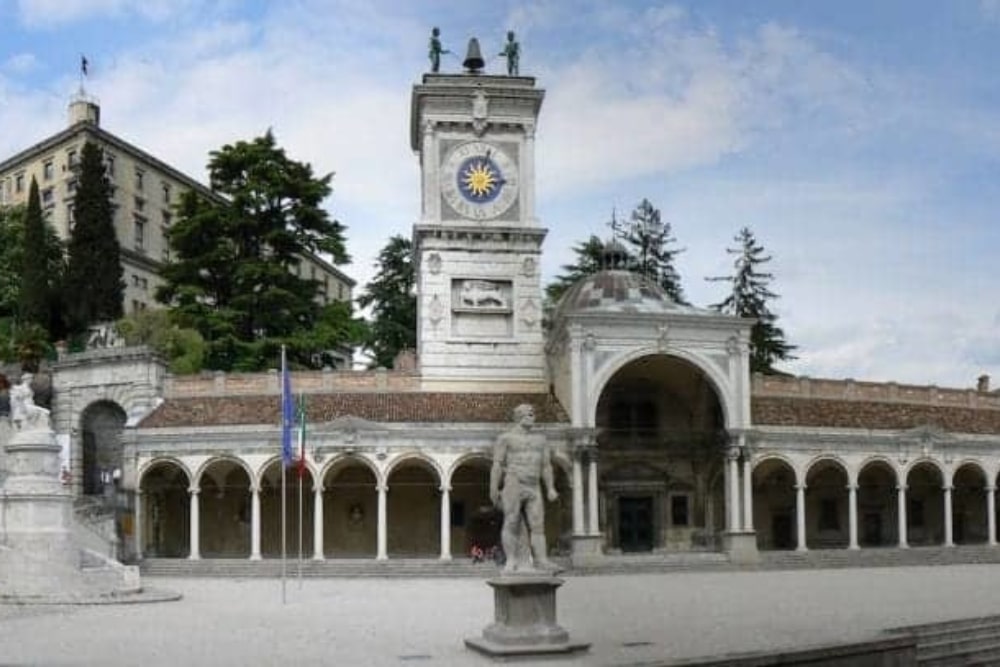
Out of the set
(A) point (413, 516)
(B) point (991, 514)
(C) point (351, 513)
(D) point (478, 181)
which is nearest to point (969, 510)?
(B) point (991, 514)

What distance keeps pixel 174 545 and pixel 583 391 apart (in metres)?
15.2

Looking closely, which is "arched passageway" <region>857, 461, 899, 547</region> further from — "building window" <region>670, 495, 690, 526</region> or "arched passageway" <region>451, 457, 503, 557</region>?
"arched passageway" <region>451, 457, 503, 557</region>

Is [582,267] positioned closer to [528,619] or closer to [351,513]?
[351,513]

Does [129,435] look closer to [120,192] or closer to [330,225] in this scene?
[330,225]

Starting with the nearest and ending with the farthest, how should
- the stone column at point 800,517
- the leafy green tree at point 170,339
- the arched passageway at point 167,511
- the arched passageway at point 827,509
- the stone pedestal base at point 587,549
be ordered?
the stone pedestal base at point 587,549 < the stone column at point 800,517 < the arched passageway at point 167,511 < the arched passageway at point 827,509 < the leafy green tree at point 170,339

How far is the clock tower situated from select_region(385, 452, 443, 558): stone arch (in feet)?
11.7

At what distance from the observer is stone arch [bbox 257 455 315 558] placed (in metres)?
45.3

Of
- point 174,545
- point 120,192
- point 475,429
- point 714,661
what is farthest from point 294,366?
point 714,661

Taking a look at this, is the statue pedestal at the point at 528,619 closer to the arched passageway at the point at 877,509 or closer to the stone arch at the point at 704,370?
the stone arch at the point at 704,370

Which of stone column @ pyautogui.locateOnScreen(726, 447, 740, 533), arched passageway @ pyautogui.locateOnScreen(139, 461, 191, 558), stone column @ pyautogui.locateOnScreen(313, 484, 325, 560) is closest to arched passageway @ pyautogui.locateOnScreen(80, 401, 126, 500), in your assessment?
arched passageway @ pyautogui.locateOnScreen(139, 461, 191, 558)

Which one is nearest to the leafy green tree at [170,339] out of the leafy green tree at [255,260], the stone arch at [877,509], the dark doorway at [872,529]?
the leafy green tree at [255,260]

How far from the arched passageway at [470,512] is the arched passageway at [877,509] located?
14.3m

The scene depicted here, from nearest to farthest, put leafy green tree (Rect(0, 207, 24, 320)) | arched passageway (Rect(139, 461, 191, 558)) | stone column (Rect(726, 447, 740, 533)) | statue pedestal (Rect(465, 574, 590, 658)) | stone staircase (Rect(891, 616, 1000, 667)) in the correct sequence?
1. statue pedestal (Rect(465, 574, 590, 658))
2. stone staircase (Rect(891, 616, 1000, 667))
3. stone column (Rect(726, 447, 740, 533))
4. arched passageway (Rect(139, 461, 191, 558))
5. leafy green tree (Rect(0, 207, 24, 320))

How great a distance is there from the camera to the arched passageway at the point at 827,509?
1954 inches
